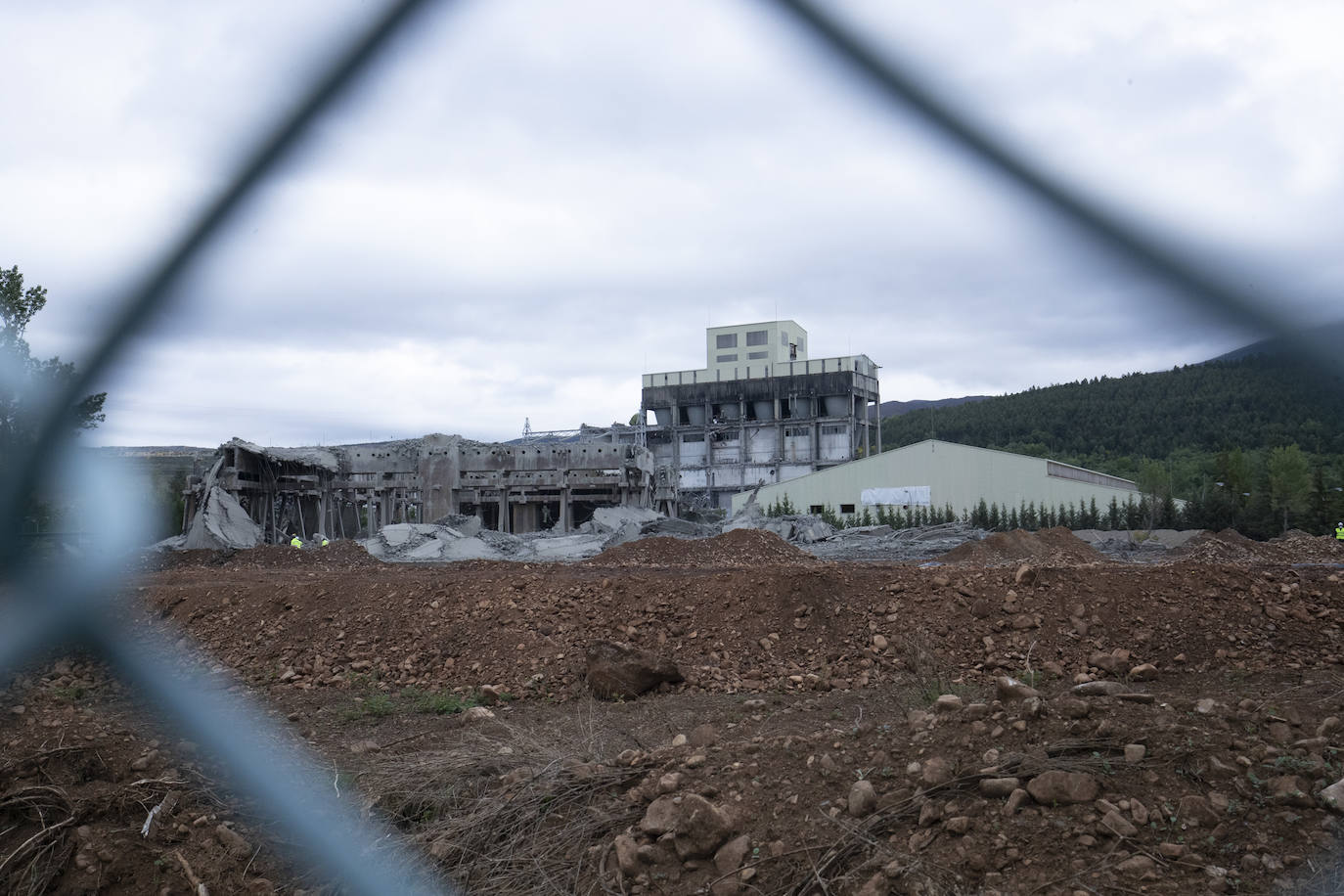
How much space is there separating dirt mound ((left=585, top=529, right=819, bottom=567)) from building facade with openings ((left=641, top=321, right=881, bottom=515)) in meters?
42.6

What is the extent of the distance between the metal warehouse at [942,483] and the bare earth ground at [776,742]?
2984cm

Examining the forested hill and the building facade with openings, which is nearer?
the forested hill

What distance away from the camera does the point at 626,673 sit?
7812 mm

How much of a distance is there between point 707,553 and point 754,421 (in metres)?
49.5

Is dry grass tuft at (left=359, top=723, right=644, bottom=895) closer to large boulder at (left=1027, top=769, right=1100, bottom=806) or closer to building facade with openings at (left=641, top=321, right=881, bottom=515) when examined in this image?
large boulder at (left=1027, top=769, right=1100, bottom=806)

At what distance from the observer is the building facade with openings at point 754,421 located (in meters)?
62.8

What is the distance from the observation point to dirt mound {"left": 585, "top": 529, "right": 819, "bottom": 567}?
1534 centimetres

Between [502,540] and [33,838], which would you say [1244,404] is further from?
[502,540]

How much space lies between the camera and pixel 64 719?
16.4 feet

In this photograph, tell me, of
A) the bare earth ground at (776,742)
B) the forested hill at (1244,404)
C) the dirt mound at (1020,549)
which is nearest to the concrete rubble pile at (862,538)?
the dirt mound at (1020,549)

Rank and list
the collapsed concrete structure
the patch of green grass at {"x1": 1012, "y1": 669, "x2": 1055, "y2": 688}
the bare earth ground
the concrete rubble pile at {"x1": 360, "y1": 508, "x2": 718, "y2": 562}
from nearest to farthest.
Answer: the bare earth ground, the patch of green grass at {"x1": 1012, "y1": 669, "x2": 1055, "y2": 688}, the concrete rubble pile at {"x1": 360, "y1": 508, "x2": 718, "y2": 562}, the collapsed concrete structure

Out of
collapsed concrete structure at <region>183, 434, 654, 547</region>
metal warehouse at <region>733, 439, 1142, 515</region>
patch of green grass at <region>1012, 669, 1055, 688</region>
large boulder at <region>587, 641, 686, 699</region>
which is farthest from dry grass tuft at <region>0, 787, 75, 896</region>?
metal warehouse at <region>733, 439, 1142, 515</region>

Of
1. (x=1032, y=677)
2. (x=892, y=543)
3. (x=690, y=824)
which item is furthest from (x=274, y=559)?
(x=892, y=543)

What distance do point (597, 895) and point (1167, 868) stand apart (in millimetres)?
2036
